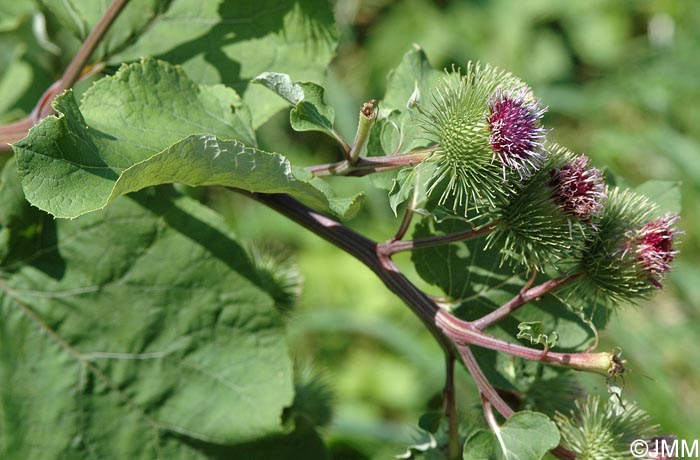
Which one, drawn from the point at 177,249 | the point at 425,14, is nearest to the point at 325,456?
the point at 177,249

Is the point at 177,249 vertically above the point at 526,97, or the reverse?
the point at 526,97

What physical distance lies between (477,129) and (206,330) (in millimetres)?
706

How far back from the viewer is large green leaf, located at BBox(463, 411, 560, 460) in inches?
47.8

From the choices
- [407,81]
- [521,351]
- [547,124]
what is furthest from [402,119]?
[547,124]

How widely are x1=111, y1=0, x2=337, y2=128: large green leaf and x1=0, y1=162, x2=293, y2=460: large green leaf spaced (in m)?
0.27

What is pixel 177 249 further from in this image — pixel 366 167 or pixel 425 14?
pixel 425 14

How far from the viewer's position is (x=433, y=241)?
1337mm

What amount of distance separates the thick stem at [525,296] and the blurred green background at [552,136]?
1.97 metres

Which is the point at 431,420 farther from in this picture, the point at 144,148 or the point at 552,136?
the point at 552,136

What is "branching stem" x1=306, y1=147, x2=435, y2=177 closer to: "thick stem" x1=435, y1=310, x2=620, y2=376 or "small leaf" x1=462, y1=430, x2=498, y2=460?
"thick stem" x1=435, y1=310, x2=620, y2=376

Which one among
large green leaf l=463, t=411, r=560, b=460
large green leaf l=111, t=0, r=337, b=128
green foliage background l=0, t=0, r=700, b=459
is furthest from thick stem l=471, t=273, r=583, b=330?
green foliage background l=0, t=0, r=700, b=459

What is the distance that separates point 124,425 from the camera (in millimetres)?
1646

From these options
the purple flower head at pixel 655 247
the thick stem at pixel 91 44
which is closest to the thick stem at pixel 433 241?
the purple flower head at pixel 655 247

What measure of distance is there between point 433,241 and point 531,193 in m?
0.17
